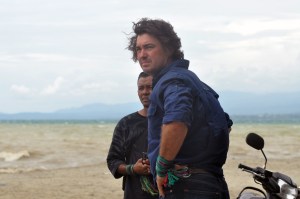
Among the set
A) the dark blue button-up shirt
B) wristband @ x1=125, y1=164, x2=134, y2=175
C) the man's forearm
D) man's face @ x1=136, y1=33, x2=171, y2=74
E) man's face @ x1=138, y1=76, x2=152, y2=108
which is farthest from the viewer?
man's face @ x1=138, y1=76, x2=152, y2=108

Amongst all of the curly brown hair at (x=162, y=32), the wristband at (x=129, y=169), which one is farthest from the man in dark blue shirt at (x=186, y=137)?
the wristband at (x=129, y=169)

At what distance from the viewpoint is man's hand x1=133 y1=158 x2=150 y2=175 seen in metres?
4.28

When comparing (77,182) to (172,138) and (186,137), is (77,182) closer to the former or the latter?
(186,137)

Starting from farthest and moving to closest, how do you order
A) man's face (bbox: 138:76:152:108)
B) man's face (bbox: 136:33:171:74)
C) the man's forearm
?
man's face (bbox: 138:76:152:108)
man's face (bbox: 136:33:171:74)
the man's forearm

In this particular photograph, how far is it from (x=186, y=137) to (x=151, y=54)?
59cm

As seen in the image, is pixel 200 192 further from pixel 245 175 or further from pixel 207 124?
pixel 245 175

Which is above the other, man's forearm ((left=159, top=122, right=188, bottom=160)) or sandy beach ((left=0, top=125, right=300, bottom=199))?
man's forearm ((left=159, top=122, right=188, bottom=160))

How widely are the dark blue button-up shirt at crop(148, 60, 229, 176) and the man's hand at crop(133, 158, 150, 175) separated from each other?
0.77 meters

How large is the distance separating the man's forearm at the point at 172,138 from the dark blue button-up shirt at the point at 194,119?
0.06 m

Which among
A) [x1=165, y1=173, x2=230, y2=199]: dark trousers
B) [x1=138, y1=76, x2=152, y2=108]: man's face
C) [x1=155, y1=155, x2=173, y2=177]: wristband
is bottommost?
[x1=165, y1=173, x2=230, y2=199]: dark trousers

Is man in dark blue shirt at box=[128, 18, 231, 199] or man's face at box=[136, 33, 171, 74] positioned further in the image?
man's face at box=[136, 33, 171, 74]

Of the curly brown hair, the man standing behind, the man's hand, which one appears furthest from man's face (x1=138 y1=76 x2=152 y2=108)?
the curly brown hair

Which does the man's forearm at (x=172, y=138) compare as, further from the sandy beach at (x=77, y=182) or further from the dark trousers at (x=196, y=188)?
the sandy beach at (x=77, y=182)

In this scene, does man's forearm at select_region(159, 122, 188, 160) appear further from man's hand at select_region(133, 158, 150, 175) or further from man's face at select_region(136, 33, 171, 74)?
man's hand at select_region(133, 158, 150, 175)
